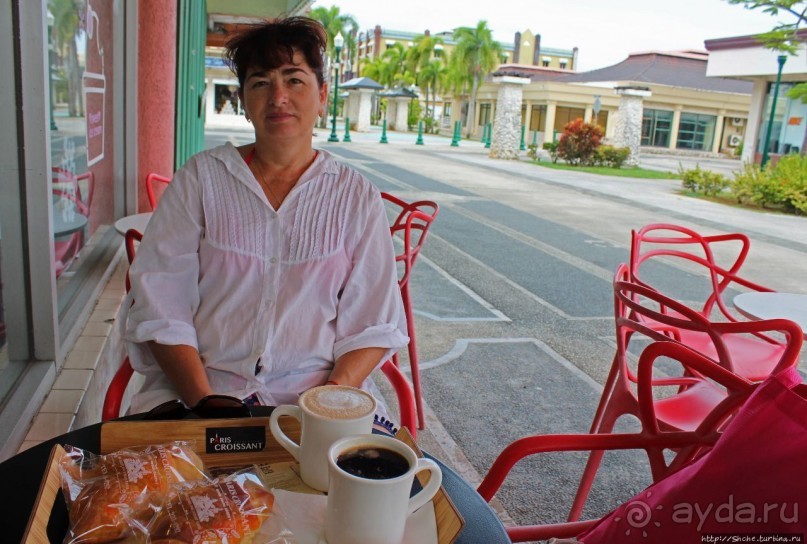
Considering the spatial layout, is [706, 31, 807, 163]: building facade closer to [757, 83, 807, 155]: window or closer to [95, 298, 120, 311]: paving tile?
[757, 83, 807, 155]: window

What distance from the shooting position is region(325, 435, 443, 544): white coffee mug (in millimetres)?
928

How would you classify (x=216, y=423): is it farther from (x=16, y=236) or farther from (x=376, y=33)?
(x=376, y=33)

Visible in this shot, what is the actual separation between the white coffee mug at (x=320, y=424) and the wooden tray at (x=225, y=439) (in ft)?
0.14

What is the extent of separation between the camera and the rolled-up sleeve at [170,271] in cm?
182

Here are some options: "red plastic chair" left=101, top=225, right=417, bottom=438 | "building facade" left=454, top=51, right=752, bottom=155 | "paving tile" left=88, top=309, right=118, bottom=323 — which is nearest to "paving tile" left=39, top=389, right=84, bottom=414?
"red plastic chair" left=101, top=225, right=417, bottom=438

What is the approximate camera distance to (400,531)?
976mm

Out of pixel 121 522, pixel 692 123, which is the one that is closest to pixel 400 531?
pixel 121 522

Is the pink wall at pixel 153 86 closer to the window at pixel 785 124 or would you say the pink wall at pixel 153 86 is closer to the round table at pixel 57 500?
the round table at pixel 57 500

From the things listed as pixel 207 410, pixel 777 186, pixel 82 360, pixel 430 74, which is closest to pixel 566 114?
pixel 430 74

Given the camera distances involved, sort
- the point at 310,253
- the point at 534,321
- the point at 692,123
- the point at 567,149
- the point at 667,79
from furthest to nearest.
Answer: the point at 692,123
the point at 667,79
the point at 567,149
the point at 534,321
the point at 310,253

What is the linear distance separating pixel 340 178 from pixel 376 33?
79671mm

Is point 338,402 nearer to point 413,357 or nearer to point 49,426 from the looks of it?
point 49,426

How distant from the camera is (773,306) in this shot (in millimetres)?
2943

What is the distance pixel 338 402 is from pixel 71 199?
8.70ft
